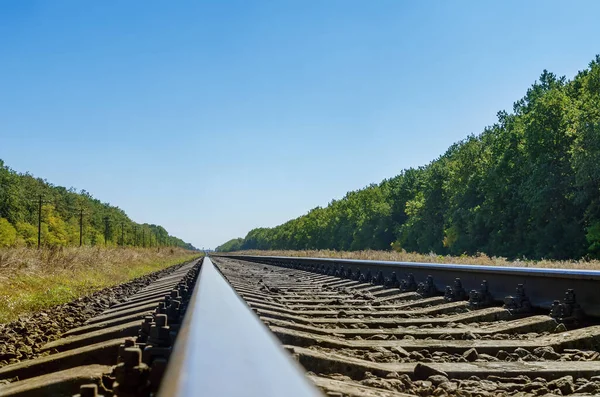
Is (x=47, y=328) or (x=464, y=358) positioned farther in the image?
(x=47, y=328)

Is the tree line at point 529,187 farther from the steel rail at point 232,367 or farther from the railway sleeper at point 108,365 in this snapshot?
the steel rail at point 232,367

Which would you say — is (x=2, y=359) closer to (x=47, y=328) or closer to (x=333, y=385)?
(x=47, y=328)

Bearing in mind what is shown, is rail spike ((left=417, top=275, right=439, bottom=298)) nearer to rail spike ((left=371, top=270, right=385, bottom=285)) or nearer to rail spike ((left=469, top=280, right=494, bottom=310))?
rail spike ((left=469, top=280, right=494, bottom=310))

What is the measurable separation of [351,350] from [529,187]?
3652 centimetres

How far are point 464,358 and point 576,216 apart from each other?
35013 mm

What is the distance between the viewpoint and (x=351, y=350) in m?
3.25

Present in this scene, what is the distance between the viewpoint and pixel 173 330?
2889 millimetres

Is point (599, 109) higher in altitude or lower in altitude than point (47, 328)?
higher

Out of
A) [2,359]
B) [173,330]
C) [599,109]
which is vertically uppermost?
[599,109]

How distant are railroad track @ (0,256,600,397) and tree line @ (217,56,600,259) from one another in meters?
28.3

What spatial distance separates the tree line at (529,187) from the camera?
32.3m

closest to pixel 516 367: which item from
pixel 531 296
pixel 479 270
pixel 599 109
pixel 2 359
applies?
pixel 531 296

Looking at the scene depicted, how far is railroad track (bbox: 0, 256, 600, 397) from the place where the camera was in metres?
1.33

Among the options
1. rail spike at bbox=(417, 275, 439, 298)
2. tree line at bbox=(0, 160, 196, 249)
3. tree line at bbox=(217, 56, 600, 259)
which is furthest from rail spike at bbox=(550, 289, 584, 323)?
tree line at bbox=(0, 160, 196, 249)
